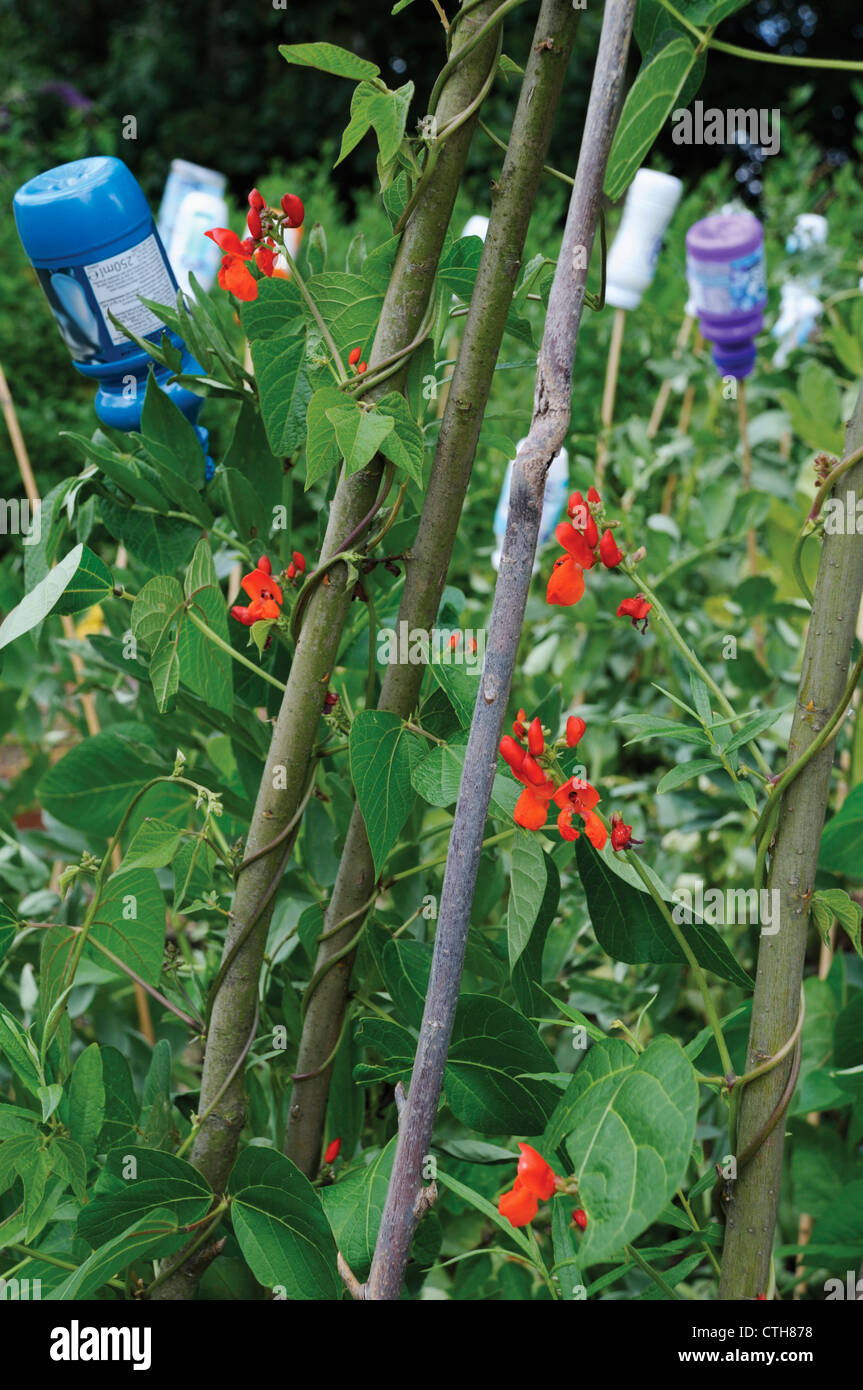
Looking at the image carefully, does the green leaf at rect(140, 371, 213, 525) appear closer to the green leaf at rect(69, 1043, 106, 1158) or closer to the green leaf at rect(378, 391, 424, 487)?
the green leaf at rect(378, 391, 424, 487)

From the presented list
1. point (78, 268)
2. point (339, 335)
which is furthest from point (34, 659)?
point (339, 335)

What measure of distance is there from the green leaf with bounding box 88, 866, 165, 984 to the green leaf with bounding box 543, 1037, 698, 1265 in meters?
0.25

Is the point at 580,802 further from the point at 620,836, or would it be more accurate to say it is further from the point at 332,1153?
the point at 332,1153

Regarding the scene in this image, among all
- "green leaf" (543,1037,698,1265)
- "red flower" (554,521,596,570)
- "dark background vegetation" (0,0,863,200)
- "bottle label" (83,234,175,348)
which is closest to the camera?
"green leaf" (543,1037,698,1265)

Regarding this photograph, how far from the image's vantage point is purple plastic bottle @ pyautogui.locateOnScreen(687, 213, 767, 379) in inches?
47.3

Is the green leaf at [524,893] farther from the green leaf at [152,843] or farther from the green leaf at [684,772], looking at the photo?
the green leaf at [152,843]

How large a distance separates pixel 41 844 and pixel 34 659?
0.69 ft

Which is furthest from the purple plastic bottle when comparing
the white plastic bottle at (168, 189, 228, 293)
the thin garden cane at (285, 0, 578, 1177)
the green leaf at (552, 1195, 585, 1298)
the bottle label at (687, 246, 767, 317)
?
the green leaf at (552, 1195, 585, 1298)

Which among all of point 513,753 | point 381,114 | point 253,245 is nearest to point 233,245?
point 253,245

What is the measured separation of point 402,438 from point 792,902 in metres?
0.31

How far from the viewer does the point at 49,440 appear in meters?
3.04

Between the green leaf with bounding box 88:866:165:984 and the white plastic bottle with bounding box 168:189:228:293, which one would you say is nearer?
the green leaf with bounding box 88:866:165:984

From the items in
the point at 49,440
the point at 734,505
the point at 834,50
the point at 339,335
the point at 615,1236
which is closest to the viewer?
the point at 615,1236
